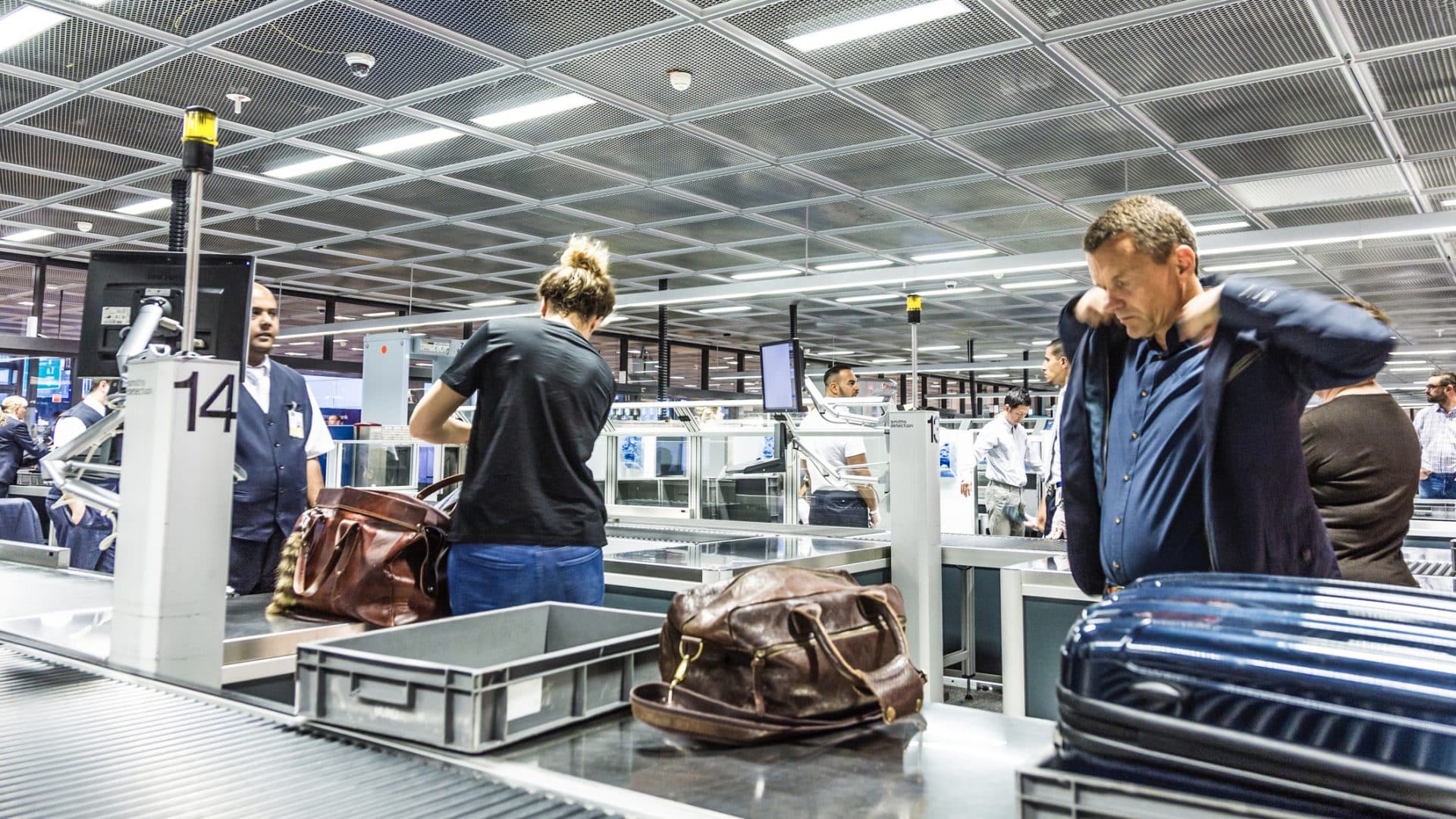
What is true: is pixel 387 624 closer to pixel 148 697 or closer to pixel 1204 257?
pixel 148 697

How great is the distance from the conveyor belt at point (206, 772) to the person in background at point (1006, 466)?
6573 mm

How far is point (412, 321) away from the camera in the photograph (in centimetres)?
1194

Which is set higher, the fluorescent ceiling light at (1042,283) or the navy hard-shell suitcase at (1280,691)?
the fluorescent ceiling light at (1042,283)

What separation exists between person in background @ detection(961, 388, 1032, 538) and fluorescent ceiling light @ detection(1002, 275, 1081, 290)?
429cm

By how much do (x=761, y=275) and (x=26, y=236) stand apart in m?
7.56

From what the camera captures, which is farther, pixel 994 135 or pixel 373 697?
pixel 994 135

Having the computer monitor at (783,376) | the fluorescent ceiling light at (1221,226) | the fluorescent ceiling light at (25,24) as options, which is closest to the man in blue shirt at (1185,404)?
the computer monitor at (783,376)

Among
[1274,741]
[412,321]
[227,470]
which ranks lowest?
[1274,741]

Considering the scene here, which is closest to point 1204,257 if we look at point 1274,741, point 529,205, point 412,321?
point 529,205

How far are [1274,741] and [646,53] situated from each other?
16.7 feet

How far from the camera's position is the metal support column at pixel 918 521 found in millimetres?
3646

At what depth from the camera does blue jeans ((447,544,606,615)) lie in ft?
6.50

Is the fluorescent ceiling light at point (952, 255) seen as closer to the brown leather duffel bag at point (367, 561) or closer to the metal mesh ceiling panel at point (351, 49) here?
the metal mesh ceiling panel at point (351, 49)

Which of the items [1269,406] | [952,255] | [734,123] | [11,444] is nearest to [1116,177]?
[952,255]
